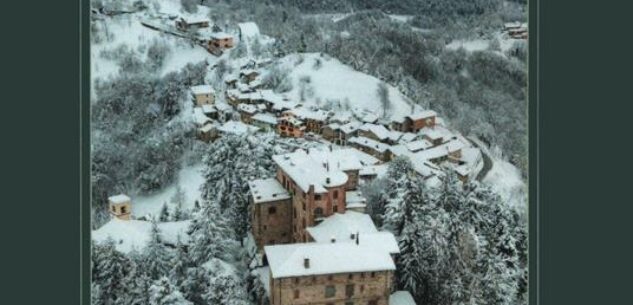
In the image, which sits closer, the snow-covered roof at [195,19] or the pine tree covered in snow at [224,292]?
the pine tree covered in snow at [224,292]

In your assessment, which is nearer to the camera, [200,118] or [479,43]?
[200,118]

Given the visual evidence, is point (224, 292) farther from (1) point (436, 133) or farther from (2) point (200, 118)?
(1) point (436, 133)

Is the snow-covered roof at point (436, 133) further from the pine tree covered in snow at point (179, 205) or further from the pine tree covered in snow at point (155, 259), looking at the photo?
the pine tree covered in snow at point (155, 259)

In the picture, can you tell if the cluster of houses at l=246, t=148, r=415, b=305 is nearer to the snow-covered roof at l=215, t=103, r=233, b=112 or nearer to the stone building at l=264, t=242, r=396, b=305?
the stone building at l=264, t=242, r=396, b=305

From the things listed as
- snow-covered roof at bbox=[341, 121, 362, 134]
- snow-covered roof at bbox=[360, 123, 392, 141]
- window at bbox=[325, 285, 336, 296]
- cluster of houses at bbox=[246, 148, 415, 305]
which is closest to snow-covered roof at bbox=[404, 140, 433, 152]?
snow-covered roof at bbox=[360, 123, 392, 141]

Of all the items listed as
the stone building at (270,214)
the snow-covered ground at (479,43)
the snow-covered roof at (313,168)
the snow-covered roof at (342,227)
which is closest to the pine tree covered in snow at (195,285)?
the stone building at (270,214)

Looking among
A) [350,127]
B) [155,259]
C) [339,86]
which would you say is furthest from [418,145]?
[155,259]

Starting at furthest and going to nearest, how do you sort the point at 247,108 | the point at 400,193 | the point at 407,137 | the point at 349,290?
1. the point at 407,137
2. the point at 247,108
3. the point at 400,193
4. the point at 349,290
